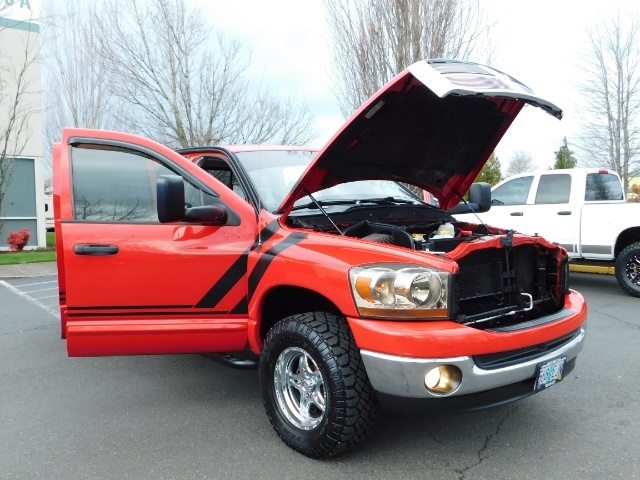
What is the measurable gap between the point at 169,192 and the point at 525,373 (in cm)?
214

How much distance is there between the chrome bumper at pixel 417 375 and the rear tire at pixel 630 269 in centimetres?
582

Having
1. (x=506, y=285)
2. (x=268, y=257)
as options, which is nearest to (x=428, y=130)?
(x=506, y=285)

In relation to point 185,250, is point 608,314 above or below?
below

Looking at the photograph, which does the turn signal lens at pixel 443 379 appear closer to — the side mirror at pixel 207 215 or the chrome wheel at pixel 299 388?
the chrome wheel at pixel 299 388

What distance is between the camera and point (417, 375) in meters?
2.42

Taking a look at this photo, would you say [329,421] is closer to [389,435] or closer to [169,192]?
[389,435]

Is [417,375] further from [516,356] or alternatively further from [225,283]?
[225,283]

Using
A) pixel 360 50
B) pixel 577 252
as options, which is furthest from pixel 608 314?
pixel 360 50

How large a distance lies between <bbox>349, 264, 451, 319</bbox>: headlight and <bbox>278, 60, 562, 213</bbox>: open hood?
0.88 metres

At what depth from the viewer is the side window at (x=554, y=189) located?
823cm

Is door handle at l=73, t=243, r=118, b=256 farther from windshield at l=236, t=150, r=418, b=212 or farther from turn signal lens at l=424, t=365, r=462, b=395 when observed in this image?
turn signal lens at l=424, t=365, r=462, b=395

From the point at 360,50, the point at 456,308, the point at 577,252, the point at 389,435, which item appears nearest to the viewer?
the point at 456,308

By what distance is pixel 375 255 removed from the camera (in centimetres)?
265

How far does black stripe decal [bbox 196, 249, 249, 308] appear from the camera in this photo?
3.26m
